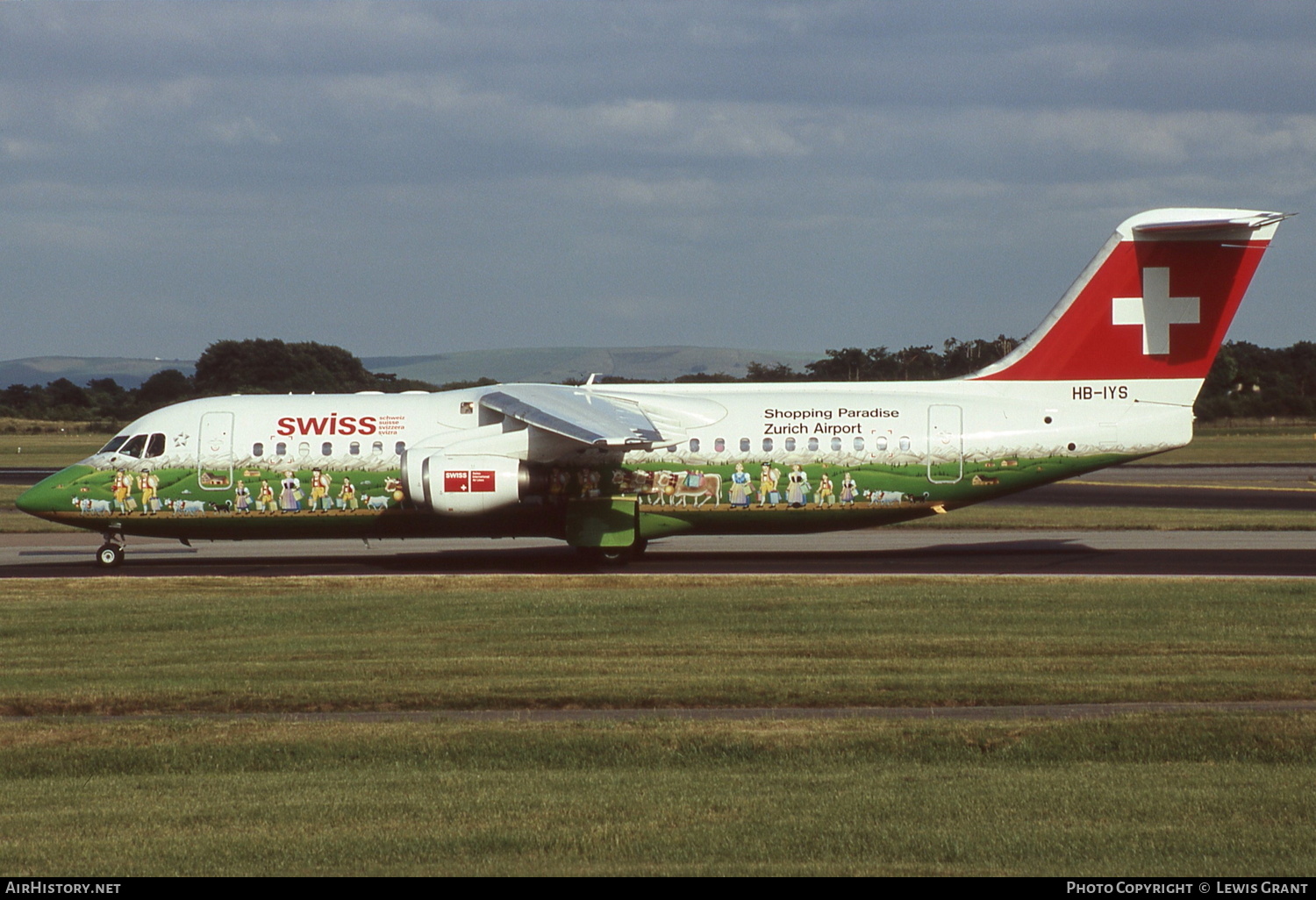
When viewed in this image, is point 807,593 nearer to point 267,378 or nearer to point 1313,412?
point 267,378

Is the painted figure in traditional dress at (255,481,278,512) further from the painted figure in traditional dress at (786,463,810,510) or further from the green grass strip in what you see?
the painted figure in traditional dress at (786,463,810,510)

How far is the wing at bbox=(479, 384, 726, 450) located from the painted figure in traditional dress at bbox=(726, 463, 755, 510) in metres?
1.21

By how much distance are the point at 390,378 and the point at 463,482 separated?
5537cm

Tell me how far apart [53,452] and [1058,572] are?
7577 cm

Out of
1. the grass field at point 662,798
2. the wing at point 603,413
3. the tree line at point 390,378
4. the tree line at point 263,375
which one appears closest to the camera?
the grass field at point 662,798

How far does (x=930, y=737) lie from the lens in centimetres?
1188

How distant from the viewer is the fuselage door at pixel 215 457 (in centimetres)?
2838

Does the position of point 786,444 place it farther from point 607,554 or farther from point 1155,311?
point 1155,311

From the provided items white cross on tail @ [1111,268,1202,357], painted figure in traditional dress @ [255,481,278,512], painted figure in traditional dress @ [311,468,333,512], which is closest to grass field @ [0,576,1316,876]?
painted figure in traditional dress @ [311,468,333,512]

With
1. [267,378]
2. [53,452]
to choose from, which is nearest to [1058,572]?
[267,378]

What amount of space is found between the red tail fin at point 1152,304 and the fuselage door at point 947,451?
2035mm

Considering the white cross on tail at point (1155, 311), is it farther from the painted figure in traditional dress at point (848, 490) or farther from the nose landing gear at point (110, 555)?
the nose landing gear at point (110, 555)

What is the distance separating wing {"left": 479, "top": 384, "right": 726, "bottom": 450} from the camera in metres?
25.0

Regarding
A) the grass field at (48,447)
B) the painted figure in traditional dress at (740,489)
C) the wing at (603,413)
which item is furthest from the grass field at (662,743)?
the grass field at (48,447)
